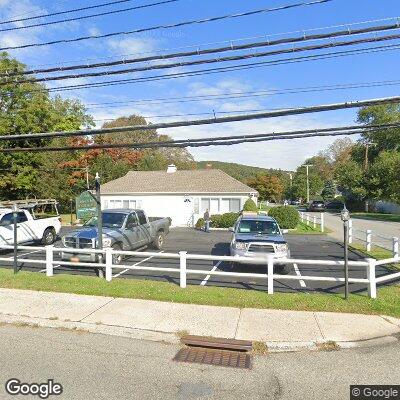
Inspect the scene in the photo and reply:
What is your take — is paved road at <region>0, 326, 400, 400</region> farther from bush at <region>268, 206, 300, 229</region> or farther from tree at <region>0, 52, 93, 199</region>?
tree at <region>0, 52, 93, 199</region>

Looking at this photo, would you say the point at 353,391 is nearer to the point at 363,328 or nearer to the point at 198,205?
the point at 363,328

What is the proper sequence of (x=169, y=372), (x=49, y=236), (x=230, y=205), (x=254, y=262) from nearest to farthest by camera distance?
(x=169, y=372) < (x=254, y=262) < (x=49, y=236) < (x=230, y=205)

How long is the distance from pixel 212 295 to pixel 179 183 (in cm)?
2199

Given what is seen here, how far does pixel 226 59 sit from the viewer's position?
7816 mm

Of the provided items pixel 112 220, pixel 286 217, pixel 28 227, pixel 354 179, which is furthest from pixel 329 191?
pixel 112 220

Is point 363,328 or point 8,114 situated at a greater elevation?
point 8,114

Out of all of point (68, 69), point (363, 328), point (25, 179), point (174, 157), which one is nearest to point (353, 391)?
point (363, 328)

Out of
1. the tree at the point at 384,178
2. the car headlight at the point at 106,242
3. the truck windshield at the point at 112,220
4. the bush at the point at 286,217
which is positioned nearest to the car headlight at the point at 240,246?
the car headlight at the point at 106,242

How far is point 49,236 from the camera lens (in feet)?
54.1

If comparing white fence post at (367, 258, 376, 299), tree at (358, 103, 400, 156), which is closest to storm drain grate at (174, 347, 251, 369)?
white fence post at (367, 258, 376, 299)

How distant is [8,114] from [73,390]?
36999mm

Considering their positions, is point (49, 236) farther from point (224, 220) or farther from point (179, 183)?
point (179, 183)

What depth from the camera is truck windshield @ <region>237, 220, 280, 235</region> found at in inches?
451

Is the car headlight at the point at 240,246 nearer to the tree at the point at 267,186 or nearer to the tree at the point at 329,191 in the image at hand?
the tree at the point at 267,186
